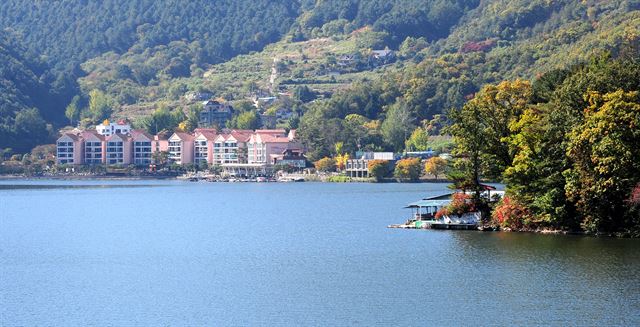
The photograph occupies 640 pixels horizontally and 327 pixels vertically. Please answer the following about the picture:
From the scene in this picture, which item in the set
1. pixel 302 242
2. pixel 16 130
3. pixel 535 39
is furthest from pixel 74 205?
pixel 535 39

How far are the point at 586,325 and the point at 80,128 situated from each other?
149313 mm

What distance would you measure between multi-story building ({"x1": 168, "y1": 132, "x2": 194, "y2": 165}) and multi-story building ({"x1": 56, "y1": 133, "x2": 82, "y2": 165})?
11484 millimetres

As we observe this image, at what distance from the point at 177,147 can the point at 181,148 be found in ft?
2.43

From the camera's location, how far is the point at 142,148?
156000 mm

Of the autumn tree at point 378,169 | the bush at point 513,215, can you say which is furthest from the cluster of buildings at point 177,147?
the bush at point 513,215

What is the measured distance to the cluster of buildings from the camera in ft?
487

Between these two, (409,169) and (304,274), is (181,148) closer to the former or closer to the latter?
(409,169)

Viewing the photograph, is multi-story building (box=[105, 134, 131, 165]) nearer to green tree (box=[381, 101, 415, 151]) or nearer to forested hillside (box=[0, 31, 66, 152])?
forested hillside (box=[0, 31, 66, 152])

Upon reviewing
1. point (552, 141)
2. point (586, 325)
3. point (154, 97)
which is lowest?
point (586, 325)

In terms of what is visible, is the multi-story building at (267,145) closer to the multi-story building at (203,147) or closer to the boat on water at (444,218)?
the multi-story building at (203,147)

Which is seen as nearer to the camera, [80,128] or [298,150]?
[298,150]

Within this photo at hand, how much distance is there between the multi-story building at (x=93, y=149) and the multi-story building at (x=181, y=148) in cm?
881

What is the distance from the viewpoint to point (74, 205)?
8706cm

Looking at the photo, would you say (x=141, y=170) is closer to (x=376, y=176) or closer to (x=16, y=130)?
(x=16, y=130)
